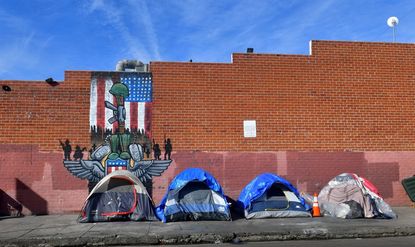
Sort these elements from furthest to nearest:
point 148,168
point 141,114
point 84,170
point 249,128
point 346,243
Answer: point 249,128 → point 141,114 → point 148,168 → point 84,170 → point 346,243

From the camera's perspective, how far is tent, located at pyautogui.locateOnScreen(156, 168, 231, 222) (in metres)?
11.8

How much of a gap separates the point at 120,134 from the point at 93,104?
123 centimetres

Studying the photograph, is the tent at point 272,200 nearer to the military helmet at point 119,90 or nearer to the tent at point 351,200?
the tent at point 351,200

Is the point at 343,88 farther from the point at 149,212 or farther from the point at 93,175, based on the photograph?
the point at 93,175

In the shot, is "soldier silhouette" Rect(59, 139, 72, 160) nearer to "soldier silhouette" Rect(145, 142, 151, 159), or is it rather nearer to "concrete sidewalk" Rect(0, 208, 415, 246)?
"concrete sidewalk" Rect(0, 208, 415, 246)

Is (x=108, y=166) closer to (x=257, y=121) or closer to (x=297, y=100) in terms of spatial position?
(x=257, y=121)

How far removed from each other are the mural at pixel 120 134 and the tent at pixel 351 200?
4.78 metres

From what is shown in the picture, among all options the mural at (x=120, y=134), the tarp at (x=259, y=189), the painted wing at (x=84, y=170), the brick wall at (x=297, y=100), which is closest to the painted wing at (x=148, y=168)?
the mural at (x=120, y=134)

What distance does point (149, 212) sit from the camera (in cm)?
1208

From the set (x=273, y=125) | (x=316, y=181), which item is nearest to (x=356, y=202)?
(x=316, y=181)

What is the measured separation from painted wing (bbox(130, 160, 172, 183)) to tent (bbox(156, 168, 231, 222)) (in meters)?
1.47

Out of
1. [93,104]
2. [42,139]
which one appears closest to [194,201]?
[93,104]

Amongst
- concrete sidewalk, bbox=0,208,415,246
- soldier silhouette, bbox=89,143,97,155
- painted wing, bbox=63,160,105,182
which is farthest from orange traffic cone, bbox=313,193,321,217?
soldier silhouette, bbox=89,143,97,155

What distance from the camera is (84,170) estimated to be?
13516mm
